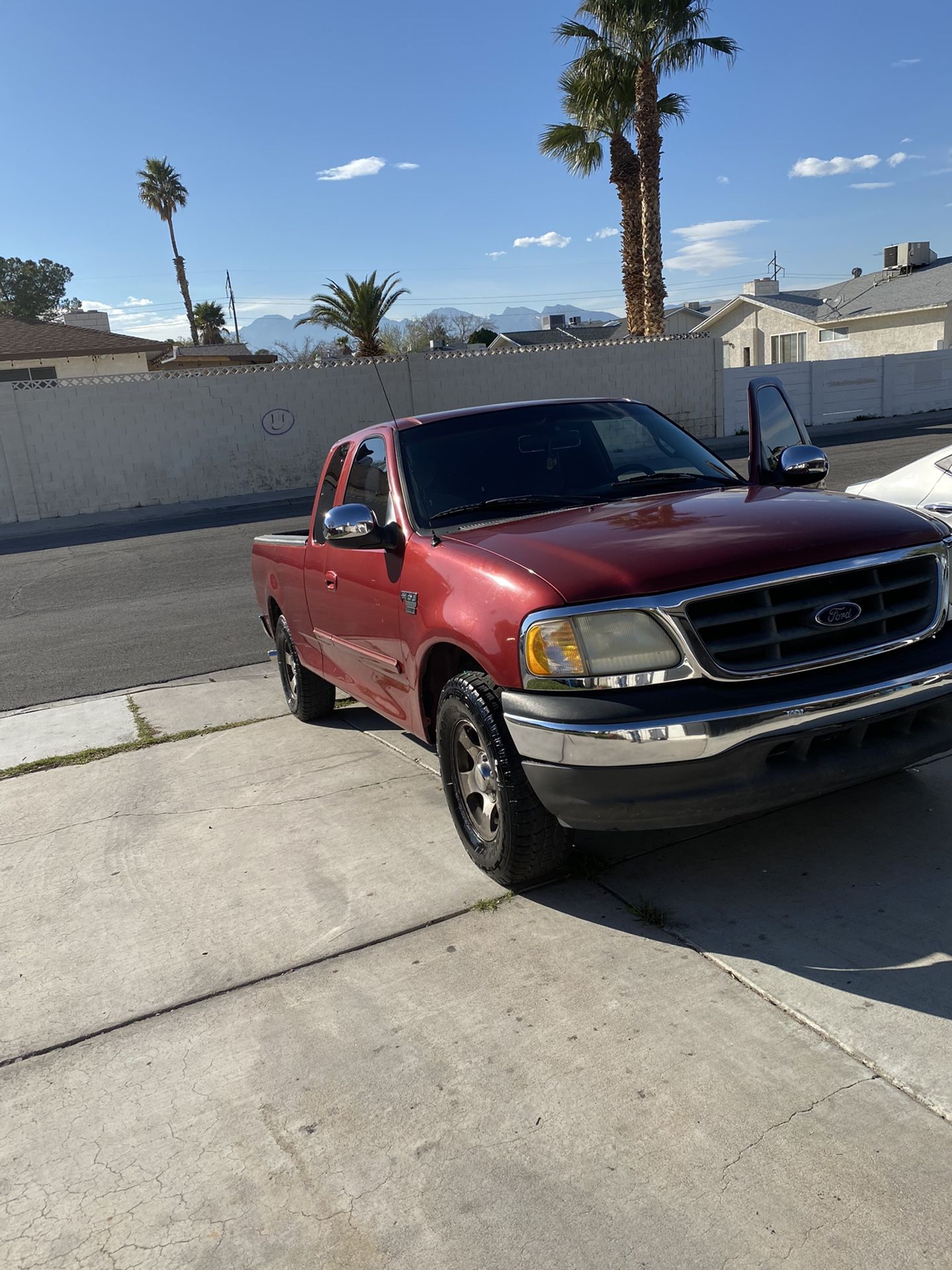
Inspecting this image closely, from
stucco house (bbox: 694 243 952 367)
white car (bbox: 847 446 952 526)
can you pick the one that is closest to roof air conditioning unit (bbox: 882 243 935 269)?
stucco house (bbox: 694 243 952 367)

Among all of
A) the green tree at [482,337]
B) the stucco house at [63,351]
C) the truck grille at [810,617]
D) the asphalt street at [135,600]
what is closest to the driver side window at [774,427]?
the truck grille at [810,617]

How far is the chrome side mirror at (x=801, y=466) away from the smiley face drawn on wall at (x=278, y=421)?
21.3 m

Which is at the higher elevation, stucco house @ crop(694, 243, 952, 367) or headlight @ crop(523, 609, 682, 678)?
stucco house @ crop(694, 243, 952, 367)

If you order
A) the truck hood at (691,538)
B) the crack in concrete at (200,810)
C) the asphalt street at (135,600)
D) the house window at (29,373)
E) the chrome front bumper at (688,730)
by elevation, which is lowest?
the asphalt street at (135,600)

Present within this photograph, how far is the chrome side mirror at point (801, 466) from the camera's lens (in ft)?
15.3

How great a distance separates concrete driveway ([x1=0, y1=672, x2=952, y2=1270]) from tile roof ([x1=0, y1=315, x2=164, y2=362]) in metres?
30.0

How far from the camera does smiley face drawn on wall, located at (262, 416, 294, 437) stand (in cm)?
2475

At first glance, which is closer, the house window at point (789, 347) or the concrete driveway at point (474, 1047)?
the concrete driveway at point (474, 1047)

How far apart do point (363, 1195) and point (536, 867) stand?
4.75 ft

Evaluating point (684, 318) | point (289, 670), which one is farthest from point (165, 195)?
point (289, 670)

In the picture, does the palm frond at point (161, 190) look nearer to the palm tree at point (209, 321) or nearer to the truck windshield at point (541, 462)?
the palm tree at point (209, 321)

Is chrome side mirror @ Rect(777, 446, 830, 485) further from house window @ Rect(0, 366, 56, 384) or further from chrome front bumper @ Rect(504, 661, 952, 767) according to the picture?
house window @ Rect(0, 366, 56, 384)

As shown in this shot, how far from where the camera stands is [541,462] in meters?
4.69

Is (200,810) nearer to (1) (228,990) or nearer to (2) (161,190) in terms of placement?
(1) (228,990)
